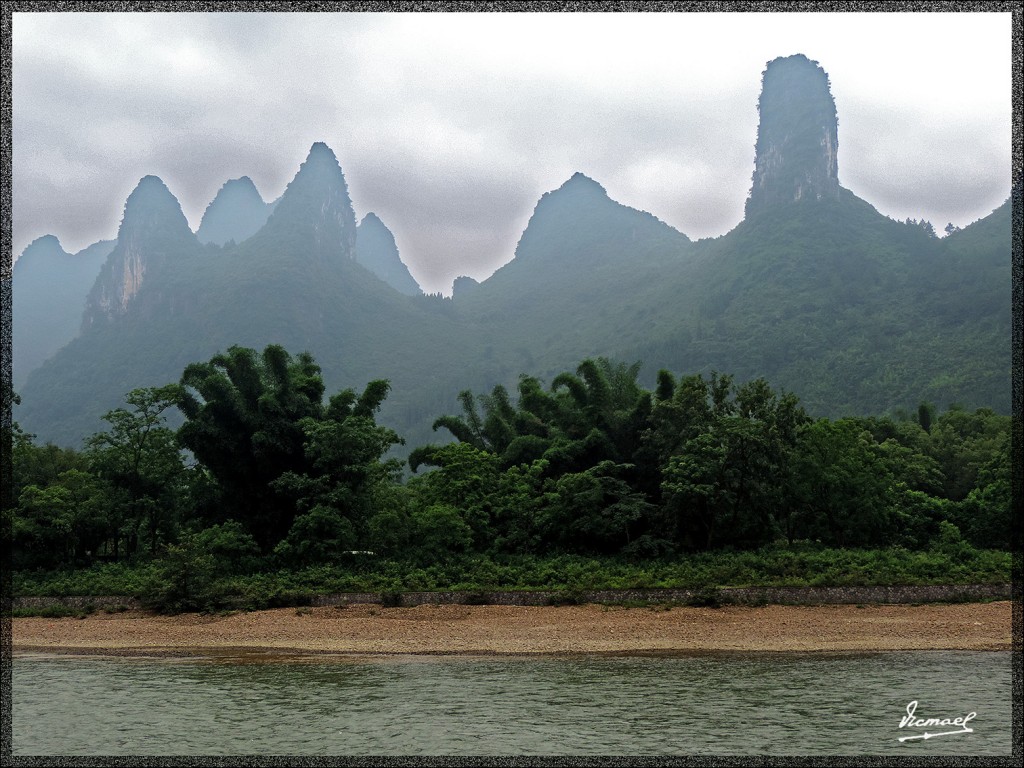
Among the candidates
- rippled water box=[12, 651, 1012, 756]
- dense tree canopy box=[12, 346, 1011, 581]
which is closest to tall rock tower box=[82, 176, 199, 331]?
dense tree canopy box=[12, 346, 1011, 581]

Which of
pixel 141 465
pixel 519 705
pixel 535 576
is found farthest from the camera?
pixel 141 465

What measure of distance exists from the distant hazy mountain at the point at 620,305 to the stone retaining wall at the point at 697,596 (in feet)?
181

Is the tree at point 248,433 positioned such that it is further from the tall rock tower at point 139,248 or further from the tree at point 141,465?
the tall rock tower at point 139,248

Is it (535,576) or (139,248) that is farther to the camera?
(139,248)

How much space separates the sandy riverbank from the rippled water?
96cm

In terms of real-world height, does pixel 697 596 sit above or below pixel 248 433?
below

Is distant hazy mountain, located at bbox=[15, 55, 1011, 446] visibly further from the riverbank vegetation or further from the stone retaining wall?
the stone retaining wall

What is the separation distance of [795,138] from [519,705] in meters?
149

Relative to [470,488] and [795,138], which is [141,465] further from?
[795,138]

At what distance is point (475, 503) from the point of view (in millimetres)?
27484

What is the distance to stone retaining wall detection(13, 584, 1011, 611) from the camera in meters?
19.3

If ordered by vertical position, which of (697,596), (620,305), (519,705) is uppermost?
(620,305)

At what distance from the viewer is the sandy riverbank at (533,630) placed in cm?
1680

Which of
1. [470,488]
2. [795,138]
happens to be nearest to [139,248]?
[795,138]
